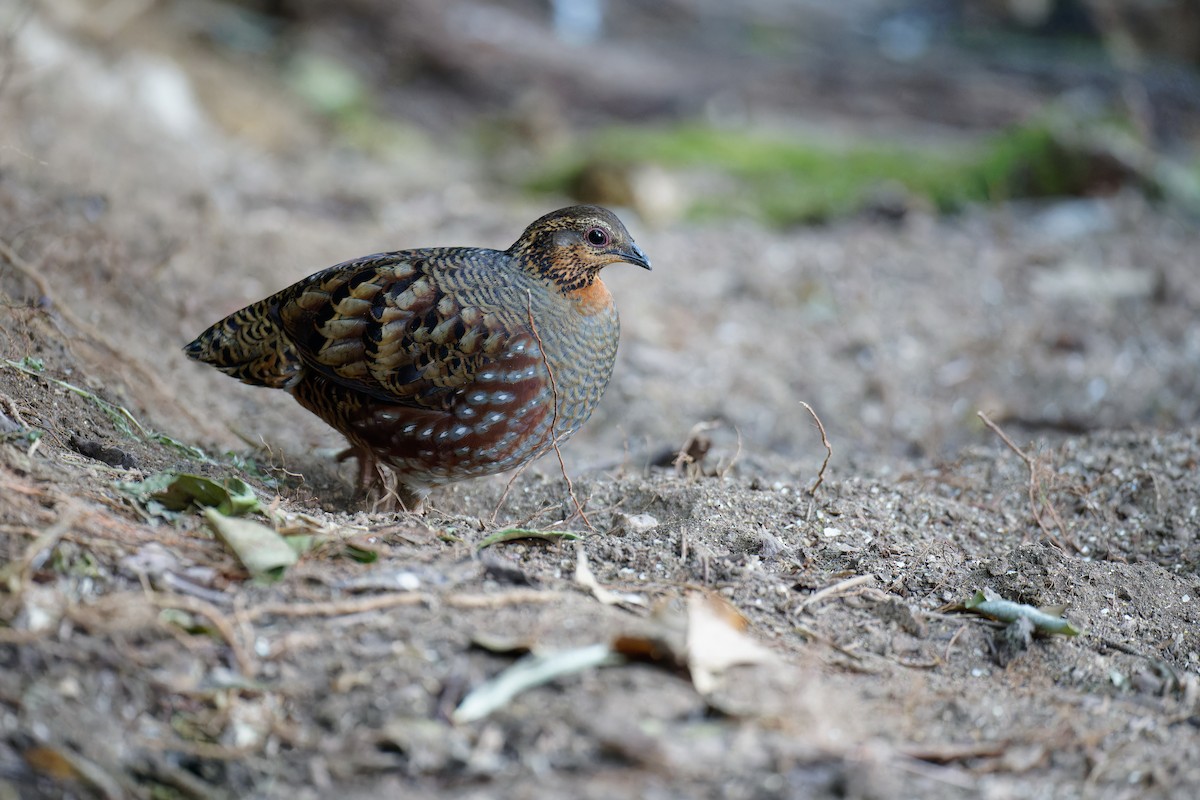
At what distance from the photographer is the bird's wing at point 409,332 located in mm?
4461

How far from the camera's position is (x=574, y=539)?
13.1ft

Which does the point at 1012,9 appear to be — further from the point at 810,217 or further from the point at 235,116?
the point at 235,116

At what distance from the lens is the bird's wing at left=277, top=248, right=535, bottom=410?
4.46 metres

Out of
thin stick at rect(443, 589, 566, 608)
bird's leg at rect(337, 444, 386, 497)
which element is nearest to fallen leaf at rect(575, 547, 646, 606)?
thin stick at rect(443, 589, 566, 608)

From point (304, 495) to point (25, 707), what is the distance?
6.49 feet

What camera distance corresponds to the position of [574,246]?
4.73 metres

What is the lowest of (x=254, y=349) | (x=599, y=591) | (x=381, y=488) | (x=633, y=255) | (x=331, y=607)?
(x=381, y=488)

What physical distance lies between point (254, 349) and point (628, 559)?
194 centimetres

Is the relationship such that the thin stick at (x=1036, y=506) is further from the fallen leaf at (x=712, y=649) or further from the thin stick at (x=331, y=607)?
the thin stick at (x=331, y=607)

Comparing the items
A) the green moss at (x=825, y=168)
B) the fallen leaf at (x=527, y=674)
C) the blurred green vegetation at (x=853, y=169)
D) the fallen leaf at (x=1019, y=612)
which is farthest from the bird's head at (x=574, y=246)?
the green moss at (x=825, y=168)

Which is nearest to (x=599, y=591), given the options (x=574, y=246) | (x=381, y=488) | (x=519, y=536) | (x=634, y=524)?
(x=519, y=536)

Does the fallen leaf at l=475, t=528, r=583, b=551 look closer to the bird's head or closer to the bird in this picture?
the bird

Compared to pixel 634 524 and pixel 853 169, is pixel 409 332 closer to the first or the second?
pixel 634 524

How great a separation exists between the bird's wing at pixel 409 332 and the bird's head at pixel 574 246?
27 cm
